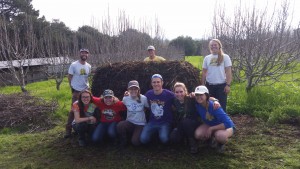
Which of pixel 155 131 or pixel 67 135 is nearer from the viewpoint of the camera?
pixel 155 131

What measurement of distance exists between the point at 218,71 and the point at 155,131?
5.08 ft

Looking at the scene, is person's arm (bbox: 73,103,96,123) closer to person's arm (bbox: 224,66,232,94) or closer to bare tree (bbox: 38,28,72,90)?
person's arm (bbox: 224,66,232,94)

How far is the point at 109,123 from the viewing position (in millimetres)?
5031

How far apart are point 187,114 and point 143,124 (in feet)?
2.73

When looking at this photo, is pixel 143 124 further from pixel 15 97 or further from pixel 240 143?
pixel 15 97

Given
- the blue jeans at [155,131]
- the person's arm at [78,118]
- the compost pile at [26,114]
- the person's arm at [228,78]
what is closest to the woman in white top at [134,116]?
the blue jeans at [155,131]

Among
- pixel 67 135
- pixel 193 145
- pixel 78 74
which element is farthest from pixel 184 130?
pixel 78 74

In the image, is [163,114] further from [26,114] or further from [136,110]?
[26,114]

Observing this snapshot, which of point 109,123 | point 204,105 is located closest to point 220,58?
point 204,105

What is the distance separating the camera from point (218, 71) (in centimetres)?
504

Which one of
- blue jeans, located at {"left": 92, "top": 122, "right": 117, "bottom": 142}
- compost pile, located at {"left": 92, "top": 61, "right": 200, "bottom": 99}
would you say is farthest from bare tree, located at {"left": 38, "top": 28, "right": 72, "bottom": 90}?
blue jeans, located at {"left": 92, "top": 122, "right": 117, "bottom": 142}

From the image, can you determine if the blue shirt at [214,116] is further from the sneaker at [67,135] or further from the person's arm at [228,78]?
the sneaker at [67,135]

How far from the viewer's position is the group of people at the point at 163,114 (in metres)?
4.31

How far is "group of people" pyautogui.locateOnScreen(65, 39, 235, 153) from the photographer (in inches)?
170
